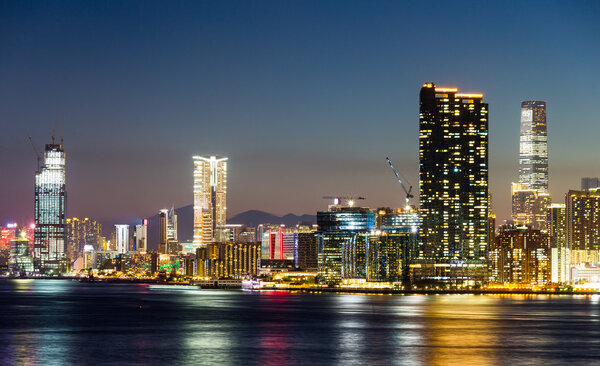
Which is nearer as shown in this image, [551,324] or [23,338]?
[23,338]

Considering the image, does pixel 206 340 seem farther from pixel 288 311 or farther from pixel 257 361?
pixel 288 311

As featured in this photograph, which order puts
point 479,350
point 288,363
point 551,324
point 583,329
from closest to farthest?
point 288,363, point 479,350, point 583,329, point 551,324

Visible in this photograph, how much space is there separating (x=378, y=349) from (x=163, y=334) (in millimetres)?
25367

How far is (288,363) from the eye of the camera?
70.4 metres

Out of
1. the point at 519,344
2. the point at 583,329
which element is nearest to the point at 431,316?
the point at 583,329

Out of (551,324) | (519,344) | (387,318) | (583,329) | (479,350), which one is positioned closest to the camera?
(479,350)

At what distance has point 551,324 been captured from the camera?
117750 mm

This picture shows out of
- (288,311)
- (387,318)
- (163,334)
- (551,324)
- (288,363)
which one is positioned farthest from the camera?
(288,311)

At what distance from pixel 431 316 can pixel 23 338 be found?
196ft

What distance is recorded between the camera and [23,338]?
91188 mm

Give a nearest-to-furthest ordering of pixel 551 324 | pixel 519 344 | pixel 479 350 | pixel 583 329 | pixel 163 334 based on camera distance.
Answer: pixel 479 350 < pixel 519 344 < pixel 163 334 < pixel 583 329 < pixel 551 324

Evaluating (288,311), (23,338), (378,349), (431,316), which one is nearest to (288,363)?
(378,349)

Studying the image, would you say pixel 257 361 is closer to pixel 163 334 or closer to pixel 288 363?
pixel 288 363

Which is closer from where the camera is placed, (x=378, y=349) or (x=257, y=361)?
(x=257, y=361)
